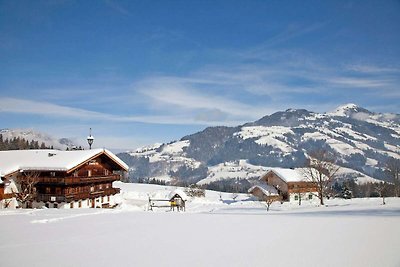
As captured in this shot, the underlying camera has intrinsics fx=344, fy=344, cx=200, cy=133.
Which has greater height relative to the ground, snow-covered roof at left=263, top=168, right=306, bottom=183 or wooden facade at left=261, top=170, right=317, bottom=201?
snow-covered roof at left=263, top=168, right=306, bottom=183

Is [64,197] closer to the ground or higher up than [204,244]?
closer to the ground

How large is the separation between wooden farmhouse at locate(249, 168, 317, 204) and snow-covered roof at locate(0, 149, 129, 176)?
128 ft

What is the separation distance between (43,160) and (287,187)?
4807 cm

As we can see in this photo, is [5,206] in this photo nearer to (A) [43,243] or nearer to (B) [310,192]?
(A) [43,243]

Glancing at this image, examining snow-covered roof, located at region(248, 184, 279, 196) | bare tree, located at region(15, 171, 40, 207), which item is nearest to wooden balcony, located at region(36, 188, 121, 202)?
bare tree, located at region(15, 171, 40, 207)

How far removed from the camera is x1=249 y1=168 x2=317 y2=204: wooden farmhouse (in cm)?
7081

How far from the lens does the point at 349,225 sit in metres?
15.4

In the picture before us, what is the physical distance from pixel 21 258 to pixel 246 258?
22.2 feet

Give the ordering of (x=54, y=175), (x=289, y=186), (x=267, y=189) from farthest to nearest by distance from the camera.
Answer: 1. (x=267, y=189)
2. (x=289, y=186)
3. (x=54, y=175)

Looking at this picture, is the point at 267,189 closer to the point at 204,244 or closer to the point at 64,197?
the point at 64,197

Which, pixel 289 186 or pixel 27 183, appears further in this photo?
pixel 289 186

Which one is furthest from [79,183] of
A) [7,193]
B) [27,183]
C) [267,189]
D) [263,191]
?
[267,189]

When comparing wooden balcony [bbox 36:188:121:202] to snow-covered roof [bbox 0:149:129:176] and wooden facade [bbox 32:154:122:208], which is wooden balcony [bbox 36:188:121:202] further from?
snow-covered roof [bbox 0:149:129:176]

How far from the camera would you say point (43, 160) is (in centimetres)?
4144
